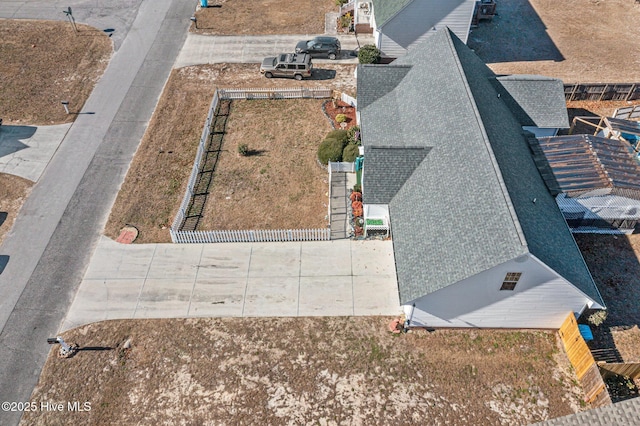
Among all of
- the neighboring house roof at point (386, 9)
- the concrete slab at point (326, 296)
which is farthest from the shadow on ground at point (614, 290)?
the neighboring house roof at point (386, 9)

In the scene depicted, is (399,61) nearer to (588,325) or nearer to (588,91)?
(588,91)

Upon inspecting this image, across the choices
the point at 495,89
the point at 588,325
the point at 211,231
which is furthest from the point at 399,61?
the point at 588,325

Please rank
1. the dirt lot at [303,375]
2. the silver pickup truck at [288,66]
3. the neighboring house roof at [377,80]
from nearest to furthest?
the dirt lot at [303,375]
the neighboring house roof at [377,80]
the silver pickup truck at [288,66]

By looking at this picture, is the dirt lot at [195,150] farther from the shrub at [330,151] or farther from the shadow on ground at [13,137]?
the shadow on ground at [13,137]

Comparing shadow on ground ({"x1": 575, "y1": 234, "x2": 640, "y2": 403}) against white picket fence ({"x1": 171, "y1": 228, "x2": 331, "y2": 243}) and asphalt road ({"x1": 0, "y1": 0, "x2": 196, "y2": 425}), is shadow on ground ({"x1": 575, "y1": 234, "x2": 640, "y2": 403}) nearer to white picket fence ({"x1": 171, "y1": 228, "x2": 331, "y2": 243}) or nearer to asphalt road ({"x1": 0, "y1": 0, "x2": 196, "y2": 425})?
white picket fence ({"x1": 171, "y1": 228, "x2": 331, "y2": 243})

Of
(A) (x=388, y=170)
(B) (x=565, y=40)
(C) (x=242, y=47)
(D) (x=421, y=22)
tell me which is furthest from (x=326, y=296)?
(B) (x=565, y=40)

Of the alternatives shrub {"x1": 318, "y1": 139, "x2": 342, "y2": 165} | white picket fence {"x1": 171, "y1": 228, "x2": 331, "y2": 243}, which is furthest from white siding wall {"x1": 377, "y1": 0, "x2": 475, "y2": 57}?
white picket fence {"x1": 171, "y1": 228, "x2": 331, "y2": 243}

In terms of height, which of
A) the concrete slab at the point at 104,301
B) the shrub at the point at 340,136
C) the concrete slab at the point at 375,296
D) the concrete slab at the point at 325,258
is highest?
the shrub at the point at 340,136
